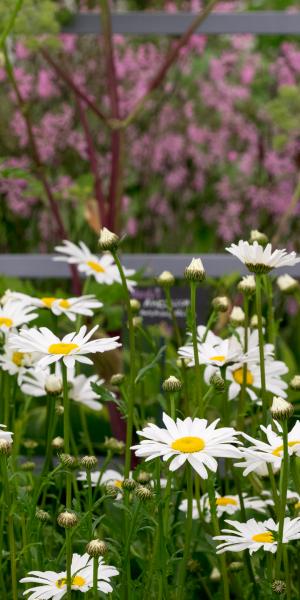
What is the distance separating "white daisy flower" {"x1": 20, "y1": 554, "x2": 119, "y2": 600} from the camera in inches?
22.9

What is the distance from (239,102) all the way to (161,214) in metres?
0.32

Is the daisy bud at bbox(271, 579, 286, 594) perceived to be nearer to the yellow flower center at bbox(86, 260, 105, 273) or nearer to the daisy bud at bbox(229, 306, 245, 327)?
the daisy bud at bbox(229, 306, 245, 327)

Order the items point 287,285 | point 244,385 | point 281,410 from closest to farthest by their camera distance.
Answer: point 281,410, point 244,385, point 287,285

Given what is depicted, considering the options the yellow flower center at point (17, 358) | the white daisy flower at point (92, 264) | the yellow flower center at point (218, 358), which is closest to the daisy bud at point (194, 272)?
the yellow flower center at point (218, 358)

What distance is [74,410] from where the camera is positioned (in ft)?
4.61

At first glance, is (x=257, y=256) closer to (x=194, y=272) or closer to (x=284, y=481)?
(x=194, y=272)

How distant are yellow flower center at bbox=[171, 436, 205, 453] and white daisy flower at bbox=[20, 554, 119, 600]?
0.26 feet

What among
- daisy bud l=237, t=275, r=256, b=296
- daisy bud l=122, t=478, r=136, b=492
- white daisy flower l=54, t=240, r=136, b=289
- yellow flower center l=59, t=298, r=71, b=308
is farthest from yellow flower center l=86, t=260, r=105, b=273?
daisy bud l=122, t=478, r=136, b=492

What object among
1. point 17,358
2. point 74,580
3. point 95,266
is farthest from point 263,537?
point 95,266

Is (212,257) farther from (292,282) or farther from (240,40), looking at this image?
(240,40)

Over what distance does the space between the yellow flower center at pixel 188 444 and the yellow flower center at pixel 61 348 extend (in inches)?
3.7

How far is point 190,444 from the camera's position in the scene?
574mm

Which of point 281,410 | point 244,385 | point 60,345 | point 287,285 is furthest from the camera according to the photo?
point 287,285

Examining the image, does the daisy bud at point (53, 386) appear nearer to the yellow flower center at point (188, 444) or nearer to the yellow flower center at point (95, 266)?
the yellow flower center at point (188, 444)
